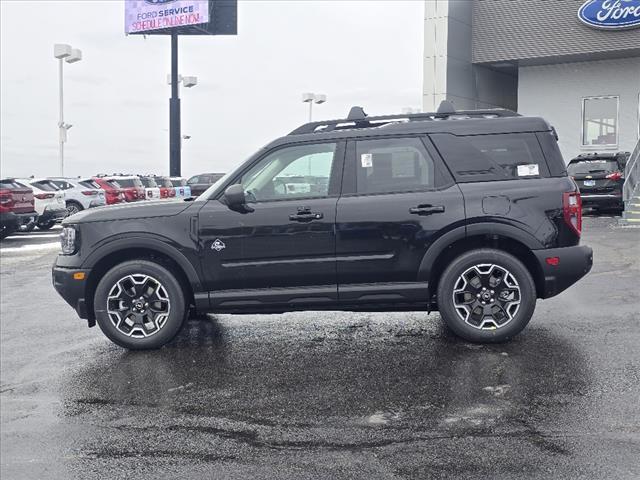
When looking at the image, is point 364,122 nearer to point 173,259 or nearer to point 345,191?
point 345,191

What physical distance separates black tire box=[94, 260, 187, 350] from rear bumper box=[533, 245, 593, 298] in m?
3.13

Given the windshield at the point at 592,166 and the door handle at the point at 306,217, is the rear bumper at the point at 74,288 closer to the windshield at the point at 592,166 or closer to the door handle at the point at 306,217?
the door handle at the point at 306,217

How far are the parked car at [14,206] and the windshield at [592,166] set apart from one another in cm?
1467

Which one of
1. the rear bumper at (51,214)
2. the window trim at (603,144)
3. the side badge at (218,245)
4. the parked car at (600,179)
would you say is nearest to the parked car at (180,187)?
the rear bumper at (51,214)

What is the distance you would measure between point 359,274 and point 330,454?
7.67 ft

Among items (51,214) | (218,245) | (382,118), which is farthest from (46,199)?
(382,118)

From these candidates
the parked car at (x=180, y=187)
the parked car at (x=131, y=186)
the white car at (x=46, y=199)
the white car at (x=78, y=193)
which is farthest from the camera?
the parked car at (x=180, y=187)

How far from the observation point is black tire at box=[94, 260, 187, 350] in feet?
20.6

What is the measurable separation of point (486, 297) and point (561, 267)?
0.68m

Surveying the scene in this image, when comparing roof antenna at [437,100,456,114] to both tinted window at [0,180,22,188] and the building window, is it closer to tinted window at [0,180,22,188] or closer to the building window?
tinted window at [0,180,22,188]

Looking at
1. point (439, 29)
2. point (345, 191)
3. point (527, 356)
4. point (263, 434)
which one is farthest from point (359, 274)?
point (439, 29)

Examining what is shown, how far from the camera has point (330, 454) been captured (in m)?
3.97

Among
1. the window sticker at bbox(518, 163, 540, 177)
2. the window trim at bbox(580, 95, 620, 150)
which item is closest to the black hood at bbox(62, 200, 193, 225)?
the window sticker at bbox(518, 163, 540, 177)

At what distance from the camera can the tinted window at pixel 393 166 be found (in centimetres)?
621
